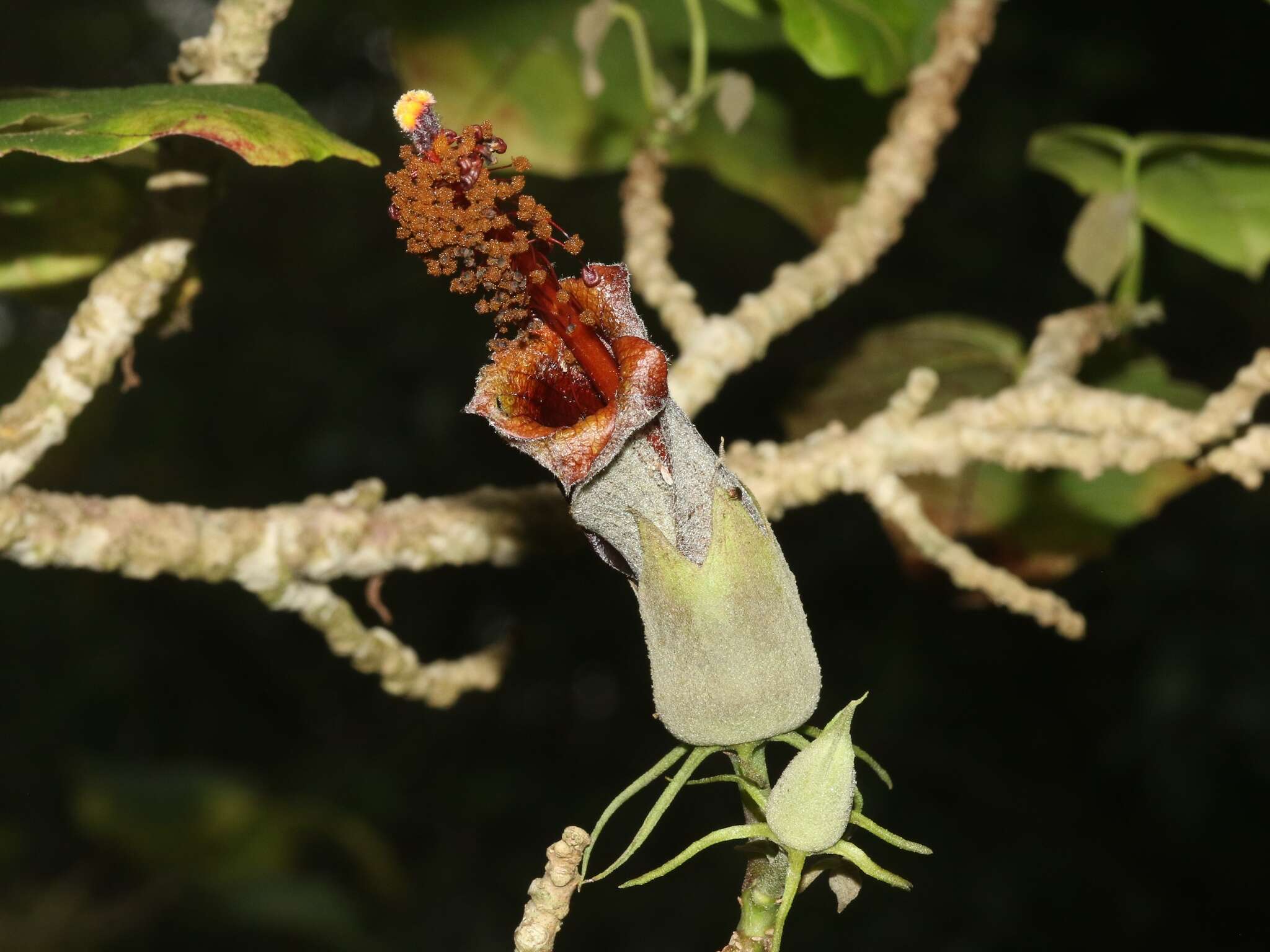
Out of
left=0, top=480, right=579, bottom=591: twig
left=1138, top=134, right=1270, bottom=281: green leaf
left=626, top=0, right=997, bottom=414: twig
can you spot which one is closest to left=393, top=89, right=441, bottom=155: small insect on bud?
left=0, top=480, right=579, bottom=591: twig

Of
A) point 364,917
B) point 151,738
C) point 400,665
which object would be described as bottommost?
point 151,738

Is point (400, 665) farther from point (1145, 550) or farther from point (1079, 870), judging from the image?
point (1079, 870)

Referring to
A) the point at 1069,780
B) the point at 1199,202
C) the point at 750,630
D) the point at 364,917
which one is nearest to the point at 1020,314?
the point at 1069,780

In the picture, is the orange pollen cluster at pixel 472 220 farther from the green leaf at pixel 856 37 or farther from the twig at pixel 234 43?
the green leaf at pixel 856 37

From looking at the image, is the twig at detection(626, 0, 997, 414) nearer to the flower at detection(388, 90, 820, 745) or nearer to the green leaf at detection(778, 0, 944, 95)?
the green leaf at detection(778, 0, 944, 95)

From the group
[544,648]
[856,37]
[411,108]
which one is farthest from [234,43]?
[544,648]

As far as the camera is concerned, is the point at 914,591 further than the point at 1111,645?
Yes

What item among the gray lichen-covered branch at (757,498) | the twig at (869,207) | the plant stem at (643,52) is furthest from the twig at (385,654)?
the plant stem at (643,52)
